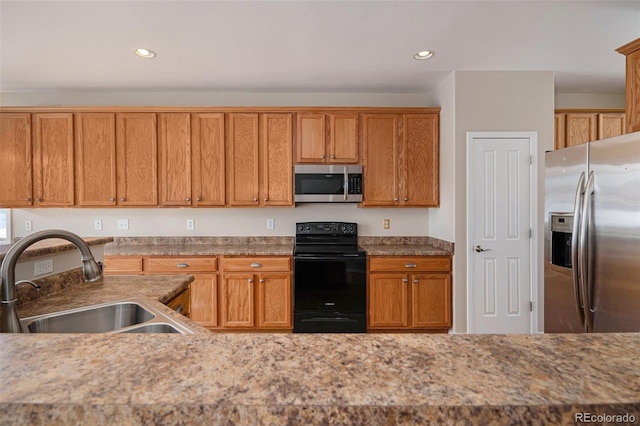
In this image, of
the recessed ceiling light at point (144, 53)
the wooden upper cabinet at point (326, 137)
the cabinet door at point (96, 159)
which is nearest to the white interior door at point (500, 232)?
the wooden upper cabinet at point (326, 137)

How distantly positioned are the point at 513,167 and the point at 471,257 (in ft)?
3.09

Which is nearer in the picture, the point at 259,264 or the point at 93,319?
the point at 93,319

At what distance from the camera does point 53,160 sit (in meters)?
3.24

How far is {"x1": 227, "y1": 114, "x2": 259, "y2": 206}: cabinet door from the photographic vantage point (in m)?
3.29

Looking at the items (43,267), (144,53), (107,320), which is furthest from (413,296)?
(144,53)

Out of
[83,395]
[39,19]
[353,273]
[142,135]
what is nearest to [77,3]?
[39,19]

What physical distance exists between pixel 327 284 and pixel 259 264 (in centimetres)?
69

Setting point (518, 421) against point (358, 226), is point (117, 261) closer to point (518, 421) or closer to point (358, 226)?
point (358, 226)

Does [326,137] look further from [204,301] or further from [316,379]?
[316,379]

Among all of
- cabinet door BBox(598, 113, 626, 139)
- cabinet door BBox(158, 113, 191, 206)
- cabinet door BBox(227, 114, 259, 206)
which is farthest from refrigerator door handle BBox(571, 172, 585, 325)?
cabinet door BBox(158, 113, 191, 206)

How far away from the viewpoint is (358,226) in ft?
11.9

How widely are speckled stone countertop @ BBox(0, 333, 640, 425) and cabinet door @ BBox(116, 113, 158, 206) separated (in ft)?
9.76

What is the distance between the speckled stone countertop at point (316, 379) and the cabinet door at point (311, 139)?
2.81 metres

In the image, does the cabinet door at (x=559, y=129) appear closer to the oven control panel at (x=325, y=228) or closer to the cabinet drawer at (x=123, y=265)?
the oven control panel at (x=325, y=228)
